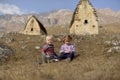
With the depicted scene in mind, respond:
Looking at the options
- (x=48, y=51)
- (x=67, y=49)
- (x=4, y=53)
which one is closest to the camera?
(x=48, y=51)

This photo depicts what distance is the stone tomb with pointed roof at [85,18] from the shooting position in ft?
212

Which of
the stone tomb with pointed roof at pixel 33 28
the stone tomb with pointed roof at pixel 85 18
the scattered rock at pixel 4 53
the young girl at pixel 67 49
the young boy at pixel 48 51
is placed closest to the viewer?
the young boy at pixel 48 51

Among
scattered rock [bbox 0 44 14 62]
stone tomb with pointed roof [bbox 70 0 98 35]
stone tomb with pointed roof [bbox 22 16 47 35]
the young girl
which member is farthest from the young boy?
stone tomb with pointed roof [bbox 22 16 47 35]

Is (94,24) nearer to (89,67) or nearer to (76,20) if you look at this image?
(76,20)

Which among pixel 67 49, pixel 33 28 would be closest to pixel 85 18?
pixel 33 28

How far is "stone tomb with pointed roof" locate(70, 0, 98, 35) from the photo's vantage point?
212ft

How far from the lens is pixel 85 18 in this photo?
65500 mm

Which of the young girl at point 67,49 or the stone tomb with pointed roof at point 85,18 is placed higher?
the stone tomb with pointed roof at point 85,18

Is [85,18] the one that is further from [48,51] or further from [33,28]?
[48,51]

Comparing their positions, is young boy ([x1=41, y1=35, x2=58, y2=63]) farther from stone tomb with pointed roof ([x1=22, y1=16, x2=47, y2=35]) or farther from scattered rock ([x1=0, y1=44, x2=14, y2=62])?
stone tomb with pointed roof ([x1=22, y1=16, x2=47, y2=35])

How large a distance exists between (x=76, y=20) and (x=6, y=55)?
38.4m

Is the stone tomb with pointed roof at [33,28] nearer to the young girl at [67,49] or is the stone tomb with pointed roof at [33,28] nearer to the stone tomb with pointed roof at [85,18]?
the stone tomb with pointed roof at [85,18]

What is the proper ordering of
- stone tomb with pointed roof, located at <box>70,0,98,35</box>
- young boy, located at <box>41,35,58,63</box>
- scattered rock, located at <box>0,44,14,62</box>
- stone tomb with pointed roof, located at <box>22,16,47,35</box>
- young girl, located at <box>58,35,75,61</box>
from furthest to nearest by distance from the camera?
stone tomb with pointed roof, located at <box>22,16,47,35</box> < stone tomb with pointed roof, located at <box>70,0,98,35</box> < scattered rock, located at <box>0,44,14,62</box> < young girl, located at <box>58,35,75,61</box> < young boy, located at <box>41,35,58,63</box>

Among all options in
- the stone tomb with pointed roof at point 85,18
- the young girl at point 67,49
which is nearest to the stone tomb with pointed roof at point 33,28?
the stone tomb with pointed roof at point 85,18
